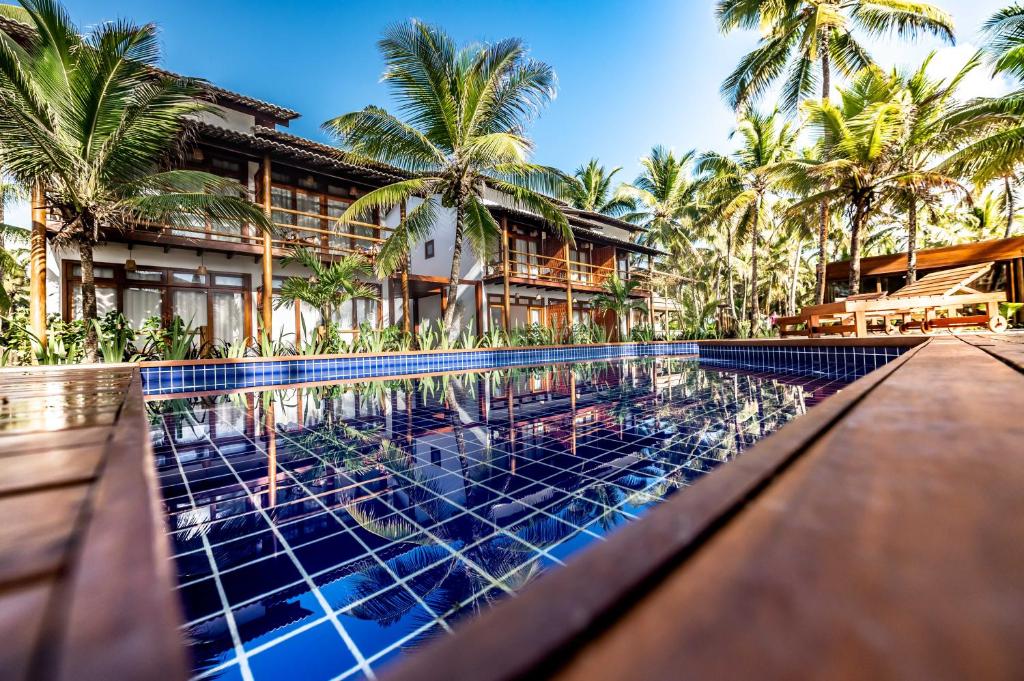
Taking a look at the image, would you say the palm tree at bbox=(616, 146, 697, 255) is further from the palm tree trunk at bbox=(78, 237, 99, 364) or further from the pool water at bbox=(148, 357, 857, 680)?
the palm tree trunk at bbox=(78, 237, 99, 364)

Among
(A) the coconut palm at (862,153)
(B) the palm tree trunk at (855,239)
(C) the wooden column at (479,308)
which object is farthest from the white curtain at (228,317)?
(B) the palm tree trunk at (855,239)

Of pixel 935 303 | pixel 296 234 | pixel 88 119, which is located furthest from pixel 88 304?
pixel 935 303

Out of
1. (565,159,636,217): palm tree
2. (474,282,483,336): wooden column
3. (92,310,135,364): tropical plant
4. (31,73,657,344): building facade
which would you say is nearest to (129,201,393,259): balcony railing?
(31,73,657,344): building facade

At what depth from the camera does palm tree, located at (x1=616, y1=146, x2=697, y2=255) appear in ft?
69.3

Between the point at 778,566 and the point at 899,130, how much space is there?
13353mm

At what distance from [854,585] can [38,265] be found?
10.3m

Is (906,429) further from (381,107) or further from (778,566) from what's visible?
(381,107)

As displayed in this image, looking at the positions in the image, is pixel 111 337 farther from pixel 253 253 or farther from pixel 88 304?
pixel 253 253

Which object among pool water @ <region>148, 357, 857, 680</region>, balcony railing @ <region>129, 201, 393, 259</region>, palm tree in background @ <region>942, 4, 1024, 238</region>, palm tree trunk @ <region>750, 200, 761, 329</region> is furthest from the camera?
palm tree trunk @ <region>750, 200, 761, 329</region>

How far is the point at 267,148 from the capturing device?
9.69 m

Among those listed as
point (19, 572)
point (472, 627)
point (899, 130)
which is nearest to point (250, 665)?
point (19, 572)

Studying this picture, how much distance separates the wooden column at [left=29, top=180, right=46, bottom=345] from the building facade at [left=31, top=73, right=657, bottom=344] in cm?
2

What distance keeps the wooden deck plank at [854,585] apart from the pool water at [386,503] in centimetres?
14

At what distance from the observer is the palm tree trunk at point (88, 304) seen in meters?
6.17
